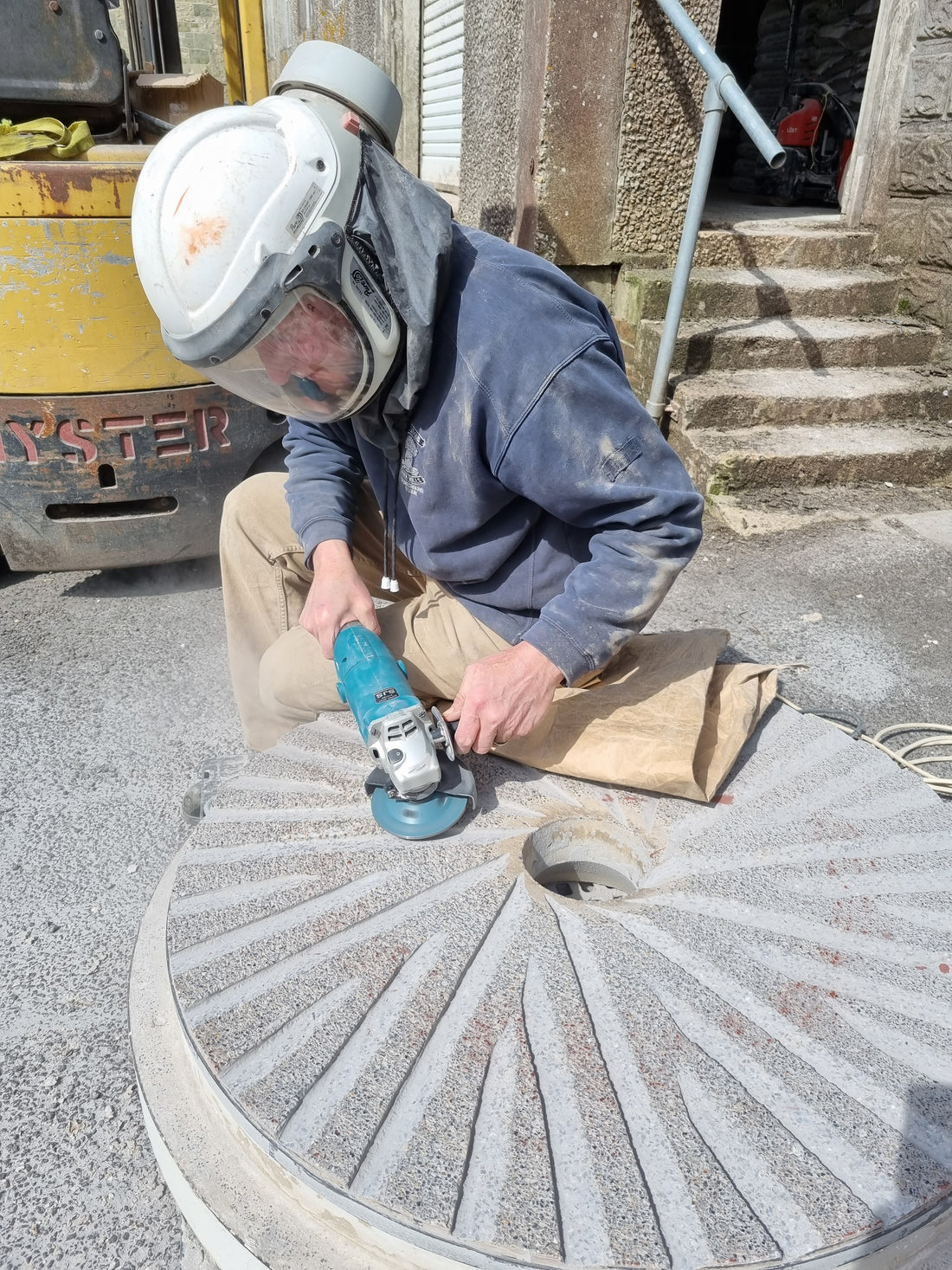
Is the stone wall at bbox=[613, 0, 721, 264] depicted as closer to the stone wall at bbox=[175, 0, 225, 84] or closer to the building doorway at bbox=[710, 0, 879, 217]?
the building doorway at bbox=[710, 0, 879, 217]

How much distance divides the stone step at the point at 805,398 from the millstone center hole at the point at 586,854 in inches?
105

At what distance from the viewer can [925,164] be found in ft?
13.5

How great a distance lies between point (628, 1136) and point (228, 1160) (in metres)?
0.54

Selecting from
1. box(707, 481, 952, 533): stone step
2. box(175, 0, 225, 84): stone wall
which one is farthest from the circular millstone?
box(175, 0, 225, 84): stone wall

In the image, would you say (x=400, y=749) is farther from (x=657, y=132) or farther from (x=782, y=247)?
(x=782, y=247)

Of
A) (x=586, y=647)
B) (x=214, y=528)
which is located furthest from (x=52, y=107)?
(x=586, y=647)

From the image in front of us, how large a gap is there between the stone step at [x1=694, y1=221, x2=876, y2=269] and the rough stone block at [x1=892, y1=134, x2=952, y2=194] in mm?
280

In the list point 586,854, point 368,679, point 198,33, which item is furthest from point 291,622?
point 198,33

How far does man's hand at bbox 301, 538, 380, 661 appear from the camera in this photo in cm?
177

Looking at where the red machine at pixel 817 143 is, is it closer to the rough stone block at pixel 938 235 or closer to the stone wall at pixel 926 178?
the stone wall at pixel 926 178

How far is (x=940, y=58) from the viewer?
397cm

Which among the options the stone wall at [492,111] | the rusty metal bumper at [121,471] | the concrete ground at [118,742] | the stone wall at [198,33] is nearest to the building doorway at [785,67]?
the stone wall at [492,111]

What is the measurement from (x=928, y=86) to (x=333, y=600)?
159 inches

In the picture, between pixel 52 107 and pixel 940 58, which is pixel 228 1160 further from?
pixel 940 58
